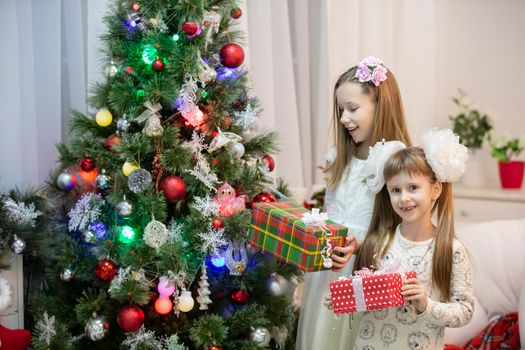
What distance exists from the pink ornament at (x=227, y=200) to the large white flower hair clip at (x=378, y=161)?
42 centimetres

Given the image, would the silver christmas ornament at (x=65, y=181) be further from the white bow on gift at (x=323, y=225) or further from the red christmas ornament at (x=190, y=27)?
the white bow on gift at (x=323, y=225)

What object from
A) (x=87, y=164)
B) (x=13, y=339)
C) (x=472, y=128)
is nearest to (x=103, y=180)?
(x=87, y=164)

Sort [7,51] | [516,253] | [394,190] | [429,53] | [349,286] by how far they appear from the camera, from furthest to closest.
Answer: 1. [429,53]
2. [516,253]
3. [7,51]
4. [394,190]
5. [349,286]

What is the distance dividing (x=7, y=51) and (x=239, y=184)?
913 millimetres

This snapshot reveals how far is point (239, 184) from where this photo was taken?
1.98 metres

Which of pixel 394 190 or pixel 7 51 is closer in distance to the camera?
pixel 394 190

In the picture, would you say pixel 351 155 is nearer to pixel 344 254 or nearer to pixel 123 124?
pixel 344 254

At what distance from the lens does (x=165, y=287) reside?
70.7 inches

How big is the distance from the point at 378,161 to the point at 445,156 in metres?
0.20

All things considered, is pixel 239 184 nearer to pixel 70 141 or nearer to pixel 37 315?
pixel 70 141

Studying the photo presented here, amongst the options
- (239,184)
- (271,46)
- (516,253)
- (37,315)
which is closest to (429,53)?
(271,46)

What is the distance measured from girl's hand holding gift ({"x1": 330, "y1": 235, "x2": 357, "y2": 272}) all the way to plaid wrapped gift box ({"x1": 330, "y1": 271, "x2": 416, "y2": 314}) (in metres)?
0.15

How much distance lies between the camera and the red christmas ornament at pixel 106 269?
5.97 feet

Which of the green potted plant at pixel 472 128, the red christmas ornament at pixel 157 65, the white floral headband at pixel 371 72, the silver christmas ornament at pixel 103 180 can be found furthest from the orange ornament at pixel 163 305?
the green potted plant at pixel 472 128
